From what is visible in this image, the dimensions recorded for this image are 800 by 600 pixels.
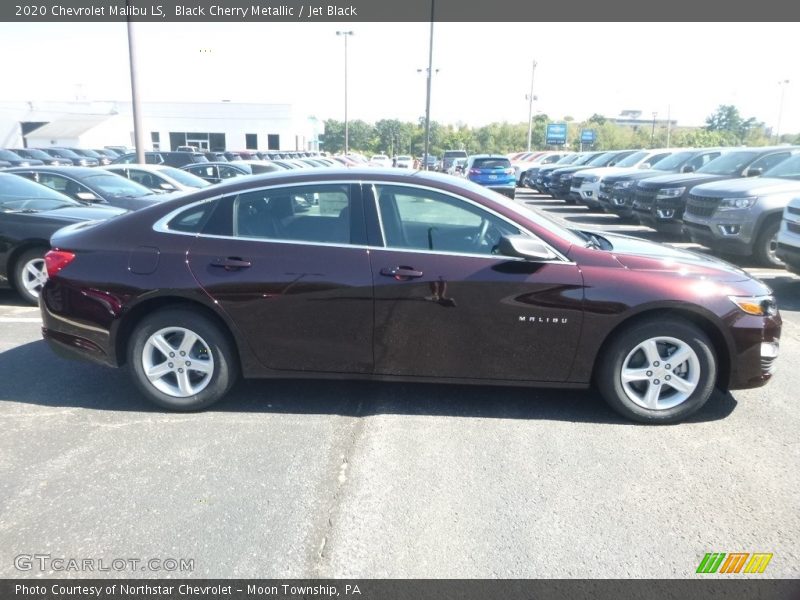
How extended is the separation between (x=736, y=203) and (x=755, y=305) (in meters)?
6.27

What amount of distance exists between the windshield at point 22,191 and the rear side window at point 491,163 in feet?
52.6

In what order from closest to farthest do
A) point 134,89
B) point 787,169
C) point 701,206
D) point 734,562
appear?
point 734,562, point 701,206, point 787,169, point 134,89

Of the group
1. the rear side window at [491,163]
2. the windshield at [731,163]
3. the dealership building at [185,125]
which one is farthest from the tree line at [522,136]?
the windshield at [731,163]

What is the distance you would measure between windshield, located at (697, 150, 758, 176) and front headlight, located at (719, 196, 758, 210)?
9.40 feet

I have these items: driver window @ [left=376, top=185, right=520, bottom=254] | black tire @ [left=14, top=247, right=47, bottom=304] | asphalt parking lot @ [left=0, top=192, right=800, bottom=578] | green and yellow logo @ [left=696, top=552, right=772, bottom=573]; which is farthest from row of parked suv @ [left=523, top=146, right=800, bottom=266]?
black tire @ [left=14, top=247, right=47, bottom=304]

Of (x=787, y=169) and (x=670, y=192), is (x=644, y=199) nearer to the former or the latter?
(x=670, y=192)

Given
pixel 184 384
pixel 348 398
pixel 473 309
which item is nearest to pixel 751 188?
pixel 473 309

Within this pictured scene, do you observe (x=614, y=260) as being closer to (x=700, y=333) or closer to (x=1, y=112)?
(x=700, y=333)

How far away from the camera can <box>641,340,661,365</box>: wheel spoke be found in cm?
412

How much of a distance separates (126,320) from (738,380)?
4.06 metres

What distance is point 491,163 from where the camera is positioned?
73.2 ft

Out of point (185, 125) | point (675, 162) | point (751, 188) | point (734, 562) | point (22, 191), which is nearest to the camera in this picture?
point (734, 562)

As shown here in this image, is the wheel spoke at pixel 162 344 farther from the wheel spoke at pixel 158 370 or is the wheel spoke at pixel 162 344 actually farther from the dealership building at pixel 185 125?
the dealership building at pixel 185 125

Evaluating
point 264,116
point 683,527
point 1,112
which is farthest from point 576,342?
point 1,112
